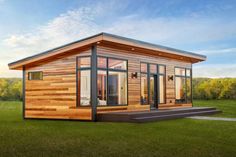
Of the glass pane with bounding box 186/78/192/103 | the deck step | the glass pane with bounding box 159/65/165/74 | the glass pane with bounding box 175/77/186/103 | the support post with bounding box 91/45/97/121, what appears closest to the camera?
the deck step

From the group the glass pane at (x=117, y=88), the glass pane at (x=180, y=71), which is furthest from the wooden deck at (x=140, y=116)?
the glass pane at (x=180, y=71)

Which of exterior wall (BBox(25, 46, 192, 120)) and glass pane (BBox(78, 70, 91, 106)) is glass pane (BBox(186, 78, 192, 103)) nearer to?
exterior wall (BBox(25, 46, 192, 120))

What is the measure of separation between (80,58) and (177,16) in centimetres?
752

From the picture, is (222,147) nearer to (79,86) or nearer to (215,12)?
(79,86)

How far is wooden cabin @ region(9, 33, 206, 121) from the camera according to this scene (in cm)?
1065

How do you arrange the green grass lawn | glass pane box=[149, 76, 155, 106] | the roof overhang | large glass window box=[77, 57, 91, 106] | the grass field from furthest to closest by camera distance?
the green grass lawn, glass pane box=[149, 76, 155, 106], large glass window box=[77, 57, 91, 106], the roof overhang, the grass field

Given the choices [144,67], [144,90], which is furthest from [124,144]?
[144,67]

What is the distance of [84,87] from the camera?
10.9 meters

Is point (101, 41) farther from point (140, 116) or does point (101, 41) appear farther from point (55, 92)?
point (55, 92)

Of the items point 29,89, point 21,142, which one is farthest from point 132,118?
point 29,89

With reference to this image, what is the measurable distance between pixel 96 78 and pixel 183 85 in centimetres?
636

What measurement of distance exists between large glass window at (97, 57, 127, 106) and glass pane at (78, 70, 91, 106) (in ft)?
1.37

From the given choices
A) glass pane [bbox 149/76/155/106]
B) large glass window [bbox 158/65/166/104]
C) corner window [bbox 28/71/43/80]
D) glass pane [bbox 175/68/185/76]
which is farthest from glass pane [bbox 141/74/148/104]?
corner window [bbox 28/71/43/80]

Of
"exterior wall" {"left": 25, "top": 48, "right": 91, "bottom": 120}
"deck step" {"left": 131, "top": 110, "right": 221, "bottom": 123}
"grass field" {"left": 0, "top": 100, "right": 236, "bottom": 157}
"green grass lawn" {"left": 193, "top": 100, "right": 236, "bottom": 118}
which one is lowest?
"green grass lawn" {"left": 193, "top": 100, "right": 236, "bottom": 118}
